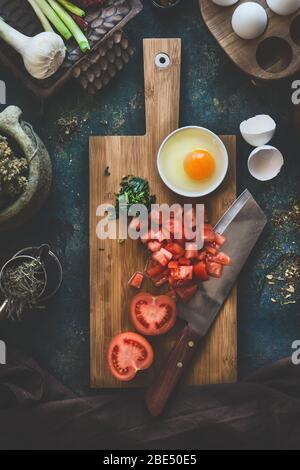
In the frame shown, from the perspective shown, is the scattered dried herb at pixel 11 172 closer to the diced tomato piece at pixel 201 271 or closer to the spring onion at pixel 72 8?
the spring onion at pixel 72 8

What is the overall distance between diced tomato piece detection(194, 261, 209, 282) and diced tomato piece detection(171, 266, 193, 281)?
0.02 meters

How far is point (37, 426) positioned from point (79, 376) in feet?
0.97

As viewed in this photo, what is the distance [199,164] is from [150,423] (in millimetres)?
1171

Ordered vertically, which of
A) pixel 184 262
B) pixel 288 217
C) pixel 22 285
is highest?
pixel 288 217

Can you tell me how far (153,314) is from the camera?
271 cm

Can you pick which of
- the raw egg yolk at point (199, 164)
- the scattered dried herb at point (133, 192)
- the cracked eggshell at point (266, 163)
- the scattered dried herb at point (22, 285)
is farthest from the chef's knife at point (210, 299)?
the scattered dried herb at point (22, 285)

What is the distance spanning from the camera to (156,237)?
8.82 feet

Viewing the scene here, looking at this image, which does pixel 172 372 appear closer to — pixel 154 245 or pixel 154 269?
pixel 154 269

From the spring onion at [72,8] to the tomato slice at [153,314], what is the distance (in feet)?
4.20

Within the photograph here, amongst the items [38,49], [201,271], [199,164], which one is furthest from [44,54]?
[201,271]

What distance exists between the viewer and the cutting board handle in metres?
2.72

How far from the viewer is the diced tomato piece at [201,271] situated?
8.75 ft

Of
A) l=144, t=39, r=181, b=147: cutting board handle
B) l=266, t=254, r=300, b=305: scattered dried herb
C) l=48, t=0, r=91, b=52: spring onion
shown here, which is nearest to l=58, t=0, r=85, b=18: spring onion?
l=48, t=0, r=91, b=52: spring onion
